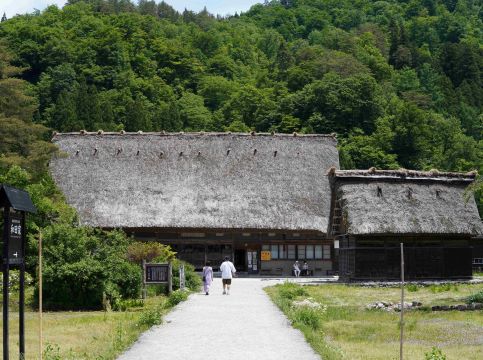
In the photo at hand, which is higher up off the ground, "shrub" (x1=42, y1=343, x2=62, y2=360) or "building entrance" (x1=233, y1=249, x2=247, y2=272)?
"building entrance" (x1=233, y1=249, x2=247, y2=272)

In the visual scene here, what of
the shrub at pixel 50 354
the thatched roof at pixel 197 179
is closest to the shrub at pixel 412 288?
the thatched roof at pixel 197 179

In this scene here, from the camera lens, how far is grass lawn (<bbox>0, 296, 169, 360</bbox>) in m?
15.8

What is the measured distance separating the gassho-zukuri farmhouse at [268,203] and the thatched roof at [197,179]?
0.22ft

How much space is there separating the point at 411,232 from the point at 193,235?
48.5ft

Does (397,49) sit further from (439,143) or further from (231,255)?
(231,255)

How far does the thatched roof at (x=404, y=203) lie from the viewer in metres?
42.1

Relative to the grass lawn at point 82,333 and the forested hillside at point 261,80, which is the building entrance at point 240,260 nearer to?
the forested hillside at point 261,80

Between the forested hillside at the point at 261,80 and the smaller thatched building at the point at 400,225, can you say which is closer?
→ the smaller thatched building at the point at 400,225

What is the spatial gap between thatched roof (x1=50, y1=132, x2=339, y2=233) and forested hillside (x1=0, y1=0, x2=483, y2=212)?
6599 mm

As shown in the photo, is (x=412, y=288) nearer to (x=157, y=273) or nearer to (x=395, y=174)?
(x=395, y=174)

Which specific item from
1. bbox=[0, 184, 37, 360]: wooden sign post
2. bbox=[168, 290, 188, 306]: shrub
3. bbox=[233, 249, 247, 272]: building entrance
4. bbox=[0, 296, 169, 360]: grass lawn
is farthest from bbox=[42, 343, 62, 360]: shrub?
bbox=[233, 249, 247, 272]: building entrance

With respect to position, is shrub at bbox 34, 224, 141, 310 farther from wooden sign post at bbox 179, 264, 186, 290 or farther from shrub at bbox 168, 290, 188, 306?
wooden sign post at bbox 179, 264, 186, 290

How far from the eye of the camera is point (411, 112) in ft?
269

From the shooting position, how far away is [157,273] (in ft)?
100.0
